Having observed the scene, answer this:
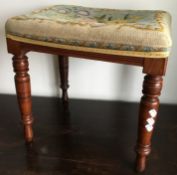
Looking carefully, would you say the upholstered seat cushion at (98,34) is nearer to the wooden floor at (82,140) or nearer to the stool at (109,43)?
the stool at (109,43)

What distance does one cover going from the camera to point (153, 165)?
2.68 feet

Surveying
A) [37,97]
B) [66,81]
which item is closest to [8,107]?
[37,97]

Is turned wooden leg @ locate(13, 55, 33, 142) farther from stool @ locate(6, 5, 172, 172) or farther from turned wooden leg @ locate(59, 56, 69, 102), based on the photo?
turned wooden leg @ locate(59, 56, 69, 102)

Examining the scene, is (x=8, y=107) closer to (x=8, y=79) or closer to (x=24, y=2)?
(x=8, y=79)

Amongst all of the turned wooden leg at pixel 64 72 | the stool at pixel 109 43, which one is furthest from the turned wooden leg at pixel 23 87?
the turned wooden leg at pixel 64 72

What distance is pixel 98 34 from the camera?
599 millimetres

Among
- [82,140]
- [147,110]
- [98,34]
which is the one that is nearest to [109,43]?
[98,34]

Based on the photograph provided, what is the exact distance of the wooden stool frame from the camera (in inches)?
23.8

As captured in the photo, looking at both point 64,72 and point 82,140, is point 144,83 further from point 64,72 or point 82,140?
point 64,72

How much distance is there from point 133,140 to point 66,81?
38 cm

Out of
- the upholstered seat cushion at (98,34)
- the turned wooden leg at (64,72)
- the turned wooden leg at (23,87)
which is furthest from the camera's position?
the turned wooden leg at (64,72)

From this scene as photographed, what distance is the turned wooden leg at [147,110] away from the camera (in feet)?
Result: 2.04

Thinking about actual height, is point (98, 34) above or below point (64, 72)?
above

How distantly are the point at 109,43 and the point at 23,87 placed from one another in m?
0.33
